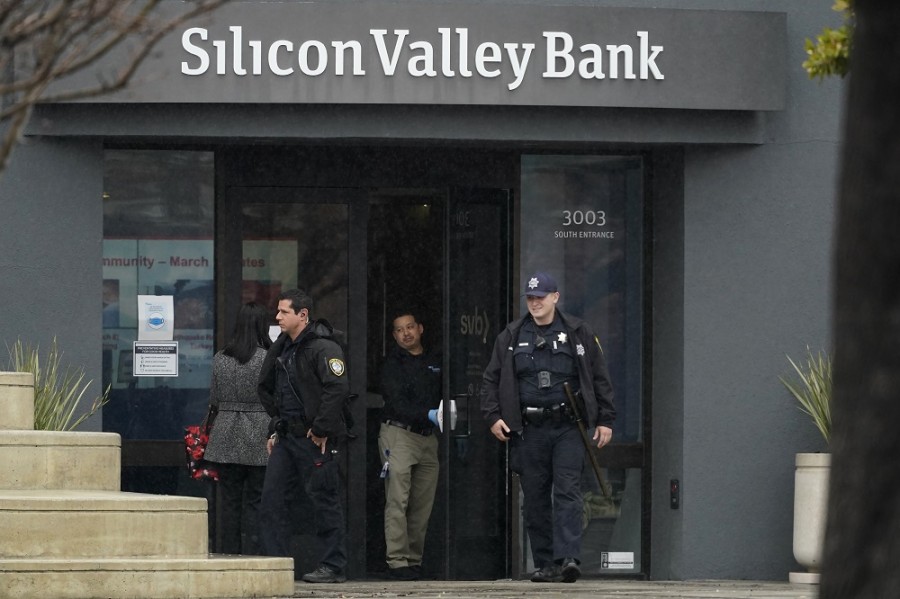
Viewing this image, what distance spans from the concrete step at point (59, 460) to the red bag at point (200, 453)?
1075mm

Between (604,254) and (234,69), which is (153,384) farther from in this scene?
(604,254)

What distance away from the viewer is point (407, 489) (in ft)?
40.2

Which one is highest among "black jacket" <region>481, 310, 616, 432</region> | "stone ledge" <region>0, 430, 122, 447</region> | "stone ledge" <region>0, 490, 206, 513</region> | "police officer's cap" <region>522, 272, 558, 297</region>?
"police officer's cap" <region>522, 272, 558, 297</region>

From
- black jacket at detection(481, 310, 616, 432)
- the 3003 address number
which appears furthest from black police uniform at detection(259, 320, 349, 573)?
the 3003 address number

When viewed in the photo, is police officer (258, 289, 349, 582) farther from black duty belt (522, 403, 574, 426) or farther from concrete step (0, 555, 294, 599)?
concrete step (0, 555, 294, 599)

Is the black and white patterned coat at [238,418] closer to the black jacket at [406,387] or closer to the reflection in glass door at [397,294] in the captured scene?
the reflection in glass door at [397,294]

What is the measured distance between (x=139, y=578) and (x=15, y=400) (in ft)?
6.86

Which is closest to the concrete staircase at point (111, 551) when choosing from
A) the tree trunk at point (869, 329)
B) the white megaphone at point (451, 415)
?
the white megaphone at point (451, 415)

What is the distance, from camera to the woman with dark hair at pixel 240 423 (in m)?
11.3

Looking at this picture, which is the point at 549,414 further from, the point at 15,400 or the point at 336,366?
the point at 15,400

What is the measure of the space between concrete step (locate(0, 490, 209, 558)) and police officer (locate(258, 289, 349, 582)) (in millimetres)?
1341

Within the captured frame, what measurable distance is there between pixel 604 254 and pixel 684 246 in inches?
29.6

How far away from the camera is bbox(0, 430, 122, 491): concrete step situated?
32.7 ft

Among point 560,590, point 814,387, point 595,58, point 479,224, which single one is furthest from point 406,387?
point 814,387
